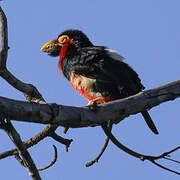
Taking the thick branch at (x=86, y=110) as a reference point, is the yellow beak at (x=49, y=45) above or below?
above

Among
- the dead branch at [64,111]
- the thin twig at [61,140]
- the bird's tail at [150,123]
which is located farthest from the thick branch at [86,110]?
the bird's tail at [150,123]

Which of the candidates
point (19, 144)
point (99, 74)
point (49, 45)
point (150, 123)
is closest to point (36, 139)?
point (19, 144)

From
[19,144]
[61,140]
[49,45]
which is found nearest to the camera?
[19,144]

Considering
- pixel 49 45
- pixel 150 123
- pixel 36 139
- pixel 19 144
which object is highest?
pixel 49 45

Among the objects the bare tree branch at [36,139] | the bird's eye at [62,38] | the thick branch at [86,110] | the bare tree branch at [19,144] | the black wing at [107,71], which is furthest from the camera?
the bird's eye at [62,38]

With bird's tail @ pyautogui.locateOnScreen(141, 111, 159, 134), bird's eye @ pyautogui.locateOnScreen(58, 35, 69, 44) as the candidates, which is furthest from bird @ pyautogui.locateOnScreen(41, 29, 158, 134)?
bird's eye @ pyautogui.locateOnScreen(58, 35, 69, 44)

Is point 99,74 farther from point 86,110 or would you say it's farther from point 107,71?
point 86,110

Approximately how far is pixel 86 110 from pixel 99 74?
170cm

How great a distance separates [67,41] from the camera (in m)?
5.04

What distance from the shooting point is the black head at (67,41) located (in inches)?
196

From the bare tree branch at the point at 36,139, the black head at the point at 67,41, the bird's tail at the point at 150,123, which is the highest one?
the black head at the point at 67,41

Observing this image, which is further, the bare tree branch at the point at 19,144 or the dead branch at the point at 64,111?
the bare tree branch at the point at 19,144

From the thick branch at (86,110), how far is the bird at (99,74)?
3.78 feet

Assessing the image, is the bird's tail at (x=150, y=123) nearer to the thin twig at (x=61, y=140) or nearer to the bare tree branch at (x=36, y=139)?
the thin twig at (x=61, y=140)
